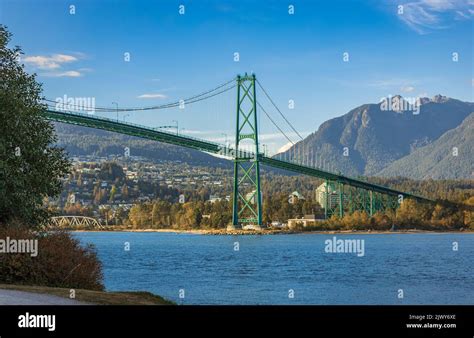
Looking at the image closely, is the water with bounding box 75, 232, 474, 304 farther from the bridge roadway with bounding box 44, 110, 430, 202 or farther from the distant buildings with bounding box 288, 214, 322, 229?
the distant buildings with bounding box 288, 214, 322, 229

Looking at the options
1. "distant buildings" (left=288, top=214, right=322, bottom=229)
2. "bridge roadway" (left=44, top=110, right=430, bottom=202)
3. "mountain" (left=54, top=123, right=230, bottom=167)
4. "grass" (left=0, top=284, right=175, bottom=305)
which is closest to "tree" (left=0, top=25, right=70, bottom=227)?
"grass" (left=0, top=284, right=175, bottom=305)

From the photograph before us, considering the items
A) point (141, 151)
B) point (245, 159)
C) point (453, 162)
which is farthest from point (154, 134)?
point (453, 162)

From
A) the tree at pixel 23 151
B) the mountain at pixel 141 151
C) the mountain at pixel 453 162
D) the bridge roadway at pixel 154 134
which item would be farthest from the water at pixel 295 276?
the mountain at pixel 141 151

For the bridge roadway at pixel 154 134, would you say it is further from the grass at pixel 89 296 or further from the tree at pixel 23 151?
the grass at pixel 89 296

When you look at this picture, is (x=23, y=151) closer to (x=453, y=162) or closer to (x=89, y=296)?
(x=89, y=296)

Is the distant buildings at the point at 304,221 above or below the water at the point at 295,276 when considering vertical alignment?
above
